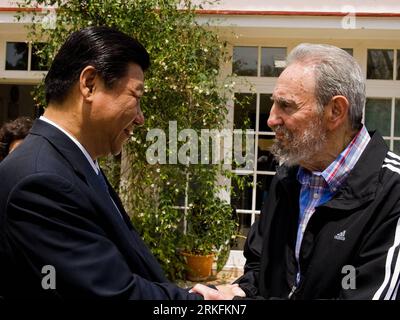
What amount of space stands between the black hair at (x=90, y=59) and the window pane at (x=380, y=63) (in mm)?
4941

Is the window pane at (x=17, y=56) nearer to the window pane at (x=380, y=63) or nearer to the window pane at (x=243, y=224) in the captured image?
the window pane at (x=243, y=224)

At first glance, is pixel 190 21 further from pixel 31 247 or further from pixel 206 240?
pixel 31 247

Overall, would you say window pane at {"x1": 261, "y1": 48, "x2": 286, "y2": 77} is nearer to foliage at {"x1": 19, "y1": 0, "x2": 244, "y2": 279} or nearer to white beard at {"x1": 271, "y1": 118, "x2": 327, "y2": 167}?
foliage at {"x1": 19, "y1": 0, "x2": 244, "y2": 279}

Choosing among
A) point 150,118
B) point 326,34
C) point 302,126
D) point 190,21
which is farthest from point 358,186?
point 326,34

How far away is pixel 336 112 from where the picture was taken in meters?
1.72

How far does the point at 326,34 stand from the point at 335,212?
13.9 ft

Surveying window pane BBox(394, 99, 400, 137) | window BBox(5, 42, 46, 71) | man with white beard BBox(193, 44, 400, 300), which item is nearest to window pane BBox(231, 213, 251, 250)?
window pane BBox(394, 99, 400, 137)

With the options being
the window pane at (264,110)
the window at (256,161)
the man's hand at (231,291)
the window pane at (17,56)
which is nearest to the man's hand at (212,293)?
the man's hand at (231,291)

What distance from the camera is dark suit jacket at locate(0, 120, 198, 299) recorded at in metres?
1.20

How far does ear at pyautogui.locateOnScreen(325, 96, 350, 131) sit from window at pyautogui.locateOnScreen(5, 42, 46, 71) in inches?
205

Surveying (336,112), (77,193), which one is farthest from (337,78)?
(77,193)

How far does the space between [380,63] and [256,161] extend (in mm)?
1998

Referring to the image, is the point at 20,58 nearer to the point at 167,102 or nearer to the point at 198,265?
the point at 167,102

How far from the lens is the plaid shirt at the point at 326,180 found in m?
1.69
